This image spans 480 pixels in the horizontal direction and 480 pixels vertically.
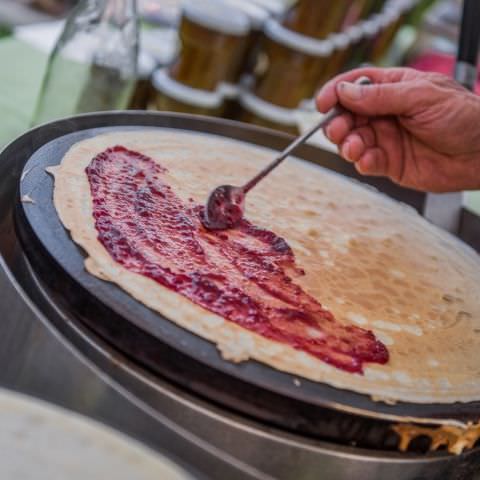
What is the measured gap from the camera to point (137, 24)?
94.7 inches

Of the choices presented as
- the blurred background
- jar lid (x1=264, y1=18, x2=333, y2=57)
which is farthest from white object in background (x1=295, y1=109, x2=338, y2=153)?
jar lid (x1=264, y1=18, x2=333, y2=57)

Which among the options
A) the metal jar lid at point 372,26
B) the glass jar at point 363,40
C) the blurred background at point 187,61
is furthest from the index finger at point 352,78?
the metal jar lid at point 372,26

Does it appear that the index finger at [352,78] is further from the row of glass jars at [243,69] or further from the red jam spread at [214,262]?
the row of glass jars at [243,69]

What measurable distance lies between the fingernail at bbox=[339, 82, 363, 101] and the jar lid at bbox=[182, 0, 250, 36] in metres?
1.07

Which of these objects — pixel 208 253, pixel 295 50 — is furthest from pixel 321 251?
pixel 295 50

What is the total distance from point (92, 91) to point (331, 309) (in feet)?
4.12

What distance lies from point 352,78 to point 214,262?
0.67 meters

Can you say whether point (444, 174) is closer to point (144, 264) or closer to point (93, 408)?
point (144, 264)

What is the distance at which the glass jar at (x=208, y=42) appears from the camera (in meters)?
2.70

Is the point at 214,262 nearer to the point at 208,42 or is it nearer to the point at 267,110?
the point at 208,42

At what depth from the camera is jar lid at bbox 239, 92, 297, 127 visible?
3000mm

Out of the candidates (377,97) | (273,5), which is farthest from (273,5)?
(377,97)

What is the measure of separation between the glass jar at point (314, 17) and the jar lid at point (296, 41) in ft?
0.08

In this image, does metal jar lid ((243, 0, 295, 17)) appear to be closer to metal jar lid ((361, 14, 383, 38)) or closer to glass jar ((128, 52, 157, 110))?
metal jar lid ((361, 14, 383, 38))
